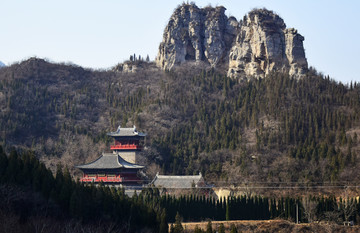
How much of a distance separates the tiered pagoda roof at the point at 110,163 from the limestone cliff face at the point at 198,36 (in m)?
37.9

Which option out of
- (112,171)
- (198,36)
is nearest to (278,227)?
(112,171)

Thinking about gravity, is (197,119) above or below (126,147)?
above

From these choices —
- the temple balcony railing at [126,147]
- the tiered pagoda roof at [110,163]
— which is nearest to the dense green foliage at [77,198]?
the tiered pagoda roof at [110,163]

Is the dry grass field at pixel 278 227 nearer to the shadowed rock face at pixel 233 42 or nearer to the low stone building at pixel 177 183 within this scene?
the low stone building at pixel 177 183

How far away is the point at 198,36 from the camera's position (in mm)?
104625

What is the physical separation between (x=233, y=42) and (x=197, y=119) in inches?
911

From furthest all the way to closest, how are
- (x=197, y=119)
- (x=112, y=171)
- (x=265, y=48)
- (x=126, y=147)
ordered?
1. (x=265, y=48)
2. (x=197, y=119)
3. (x=126, y=147)
4. (x=112, y=171)

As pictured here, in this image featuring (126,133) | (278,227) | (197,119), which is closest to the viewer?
(278,227)

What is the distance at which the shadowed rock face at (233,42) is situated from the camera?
94.4m

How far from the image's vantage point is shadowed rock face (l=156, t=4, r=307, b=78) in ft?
310

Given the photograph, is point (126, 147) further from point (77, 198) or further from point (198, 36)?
point (77, 198)

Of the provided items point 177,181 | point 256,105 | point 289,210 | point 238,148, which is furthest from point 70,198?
point 256,105

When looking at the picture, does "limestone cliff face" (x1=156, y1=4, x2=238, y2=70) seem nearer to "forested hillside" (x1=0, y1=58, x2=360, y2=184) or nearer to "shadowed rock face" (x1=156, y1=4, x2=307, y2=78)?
"shadowed rock face" (x1=156, y1=4, x2=307, y2=78)

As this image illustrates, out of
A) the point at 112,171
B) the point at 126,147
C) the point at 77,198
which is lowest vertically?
the point at 77,198
